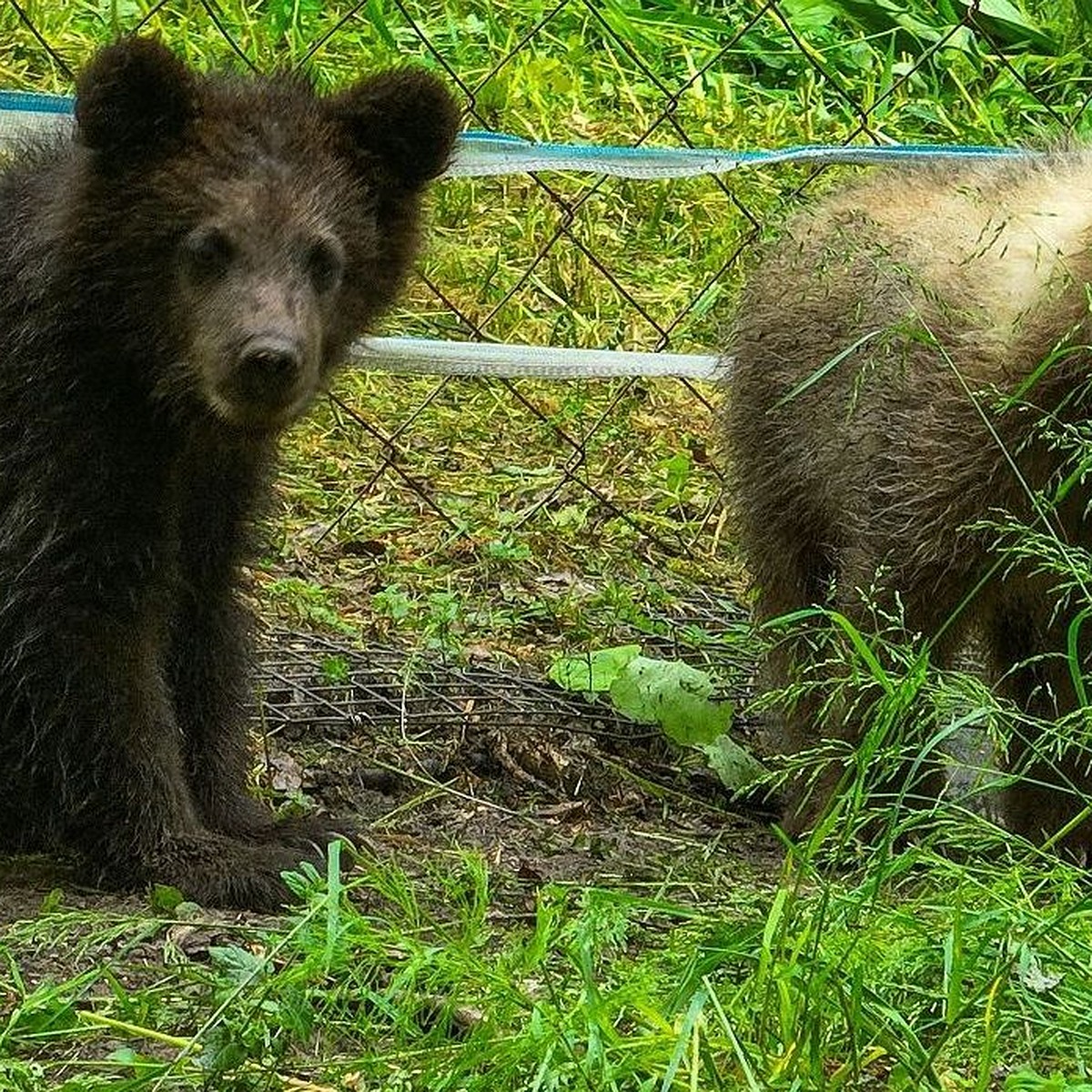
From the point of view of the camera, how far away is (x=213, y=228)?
4.07m

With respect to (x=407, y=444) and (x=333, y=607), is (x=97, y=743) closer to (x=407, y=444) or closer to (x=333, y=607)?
(x=333, y=607)

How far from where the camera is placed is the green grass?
2.88 meters

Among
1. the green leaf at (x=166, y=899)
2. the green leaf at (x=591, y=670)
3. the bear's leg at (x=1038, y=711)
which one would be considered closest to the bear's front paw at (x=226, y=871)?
the green leaf at (x=166, y=899)

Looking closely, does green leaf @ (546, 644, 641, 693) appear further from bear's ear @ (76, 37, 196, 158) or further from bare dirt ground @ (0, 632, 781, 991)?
bear's ear @ (76, 37, 196, 158)

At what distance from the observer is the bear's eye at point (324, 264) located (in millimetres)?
4180

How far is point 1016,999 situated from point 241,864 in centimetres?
177

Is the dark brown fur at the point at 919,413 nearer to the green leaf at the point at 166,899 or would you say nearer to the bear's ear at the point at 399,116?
the bear's ear at the point at 399,116

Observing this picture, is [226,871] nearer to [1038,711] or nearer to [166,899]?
[166,899]

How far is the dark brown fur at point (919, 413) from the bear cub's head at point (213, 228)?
3.50ft

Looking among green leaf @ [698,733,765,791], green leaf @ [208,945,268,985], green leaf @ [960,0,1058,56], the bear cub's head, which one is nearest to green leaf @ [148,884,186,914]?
green leaf @ [208,945,268,985]

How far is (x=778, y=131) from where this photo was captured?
7.81 m

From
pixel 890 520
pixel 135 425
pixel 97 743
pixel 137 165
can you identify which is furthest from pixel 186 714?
pixel 890 520

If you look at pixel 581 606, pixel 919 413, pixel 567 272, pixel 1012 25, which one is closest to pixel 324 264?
pixel 919 413

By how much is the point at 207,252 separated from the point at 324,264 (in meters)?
0.24
